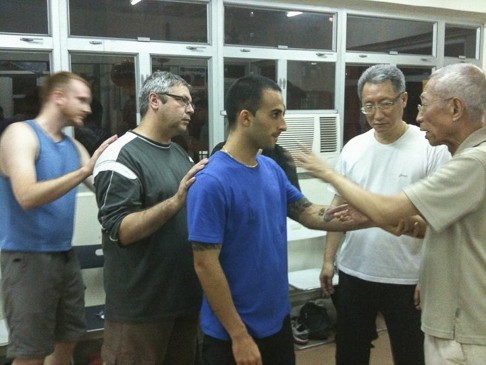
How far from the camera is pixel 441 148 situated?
2025mm

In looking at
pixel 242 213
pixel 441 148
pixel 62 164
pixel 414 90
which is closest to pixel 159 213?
pixel 242 213

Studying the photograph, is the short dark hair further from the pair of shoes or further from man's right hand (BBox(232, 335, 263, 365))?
the pair of shoes

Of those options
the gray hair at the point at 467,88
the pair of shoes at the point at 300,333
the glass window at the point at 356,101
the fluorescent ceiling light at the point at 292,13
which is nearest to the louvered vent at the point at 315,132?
the glass window at the point at 356,101

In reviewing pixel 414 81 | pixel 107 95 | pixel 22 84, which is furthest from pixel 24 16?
pixel 414 81

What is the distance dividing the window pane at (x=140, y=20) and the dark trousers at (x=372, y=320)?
7.55 feet

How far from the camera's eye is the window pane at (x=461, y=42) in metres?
4.77

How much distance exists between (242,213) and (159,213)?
0.30 metres

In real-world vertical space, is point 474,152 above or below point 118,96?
below

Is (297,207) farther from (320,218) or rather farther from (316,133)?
(316,133)

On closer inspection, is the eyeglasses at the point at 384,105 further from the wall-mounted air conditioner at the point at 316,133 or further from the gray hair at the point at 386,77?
the wall-mounted air conditioner at the point at 316,133

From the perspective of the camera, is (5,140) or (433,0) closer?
(5,140)

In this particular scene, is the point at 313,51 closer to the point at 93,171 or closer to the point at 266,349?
the point at 93,171

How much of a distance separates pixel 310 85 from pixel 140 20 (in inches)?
62.0

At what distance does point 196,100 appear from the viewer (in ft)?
12.4
